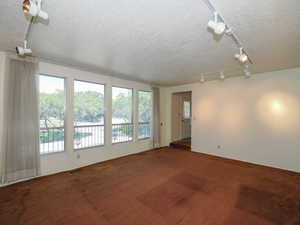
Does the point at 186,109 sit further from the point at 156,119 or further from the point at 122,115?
the point at 122,115

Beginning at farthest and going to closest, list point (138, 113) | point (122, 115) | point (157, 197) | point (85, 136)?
point (138, 113) < point (122, 115) < point (85, 136) < point (157, 197)

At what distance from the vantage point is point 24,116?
2.59 metres

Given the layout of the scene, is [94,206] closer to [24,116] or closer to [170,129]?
[24,116]

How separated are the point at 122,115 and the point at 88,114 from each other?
1.10 metres

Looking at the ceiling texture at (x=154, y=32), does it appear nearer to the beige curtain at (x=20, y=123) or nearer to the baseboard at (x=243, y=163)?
the beige curtain at (x=20, y=123)

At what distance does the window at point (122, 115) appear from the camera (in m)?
4.20

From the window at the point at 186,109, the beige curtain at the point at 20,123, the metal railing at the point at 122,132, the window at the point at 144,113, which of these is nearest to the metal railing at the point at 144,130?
the window at the point at 144,113

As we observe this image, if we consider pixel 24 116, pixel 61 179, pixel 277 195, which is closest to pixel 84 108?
pixel 24 116

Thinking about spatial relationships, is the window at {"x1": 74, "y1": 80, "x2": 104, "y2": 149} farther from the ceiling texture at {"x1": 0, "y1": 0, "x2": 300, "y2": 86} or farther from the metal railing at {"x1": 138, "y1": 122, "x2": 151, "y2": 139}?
the metal railing at {"x1": 138, "y1": 122, "x2": 151, "y2": 139}

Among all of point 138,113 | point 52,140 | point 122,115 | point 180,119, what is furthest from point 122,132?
point 180,119

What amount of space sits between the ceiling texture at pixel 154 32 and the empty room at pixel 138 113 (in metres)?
0.02

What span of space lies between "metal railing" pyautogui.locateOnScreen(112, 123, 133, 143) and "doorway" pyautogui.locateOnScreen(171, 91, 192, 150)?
2070 mm

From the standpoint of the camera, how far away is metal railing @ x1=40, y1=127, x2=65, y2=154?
9.73ft

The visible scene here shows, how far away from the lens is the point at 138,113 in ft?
15.8
